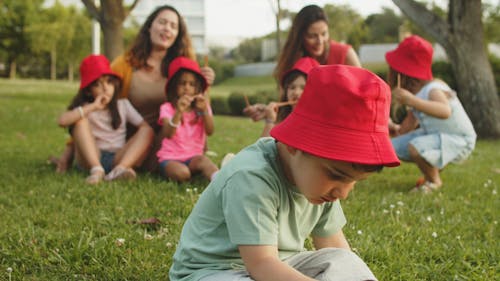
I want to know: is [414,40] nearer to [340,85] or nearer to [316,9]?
[316,9]

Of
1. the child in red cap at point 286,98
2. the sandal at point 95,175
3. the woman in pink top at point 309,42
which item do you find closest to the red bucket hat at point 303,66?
the child in red cap at point 286,98

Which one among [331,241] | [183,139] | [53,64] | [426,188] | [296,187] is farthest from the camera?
[53,64]

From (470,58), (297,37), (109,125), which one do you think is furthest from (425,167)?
(470,58)

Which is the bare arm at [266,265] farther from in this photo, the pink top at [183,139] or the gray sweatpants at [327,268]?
the pink top at [183,139]

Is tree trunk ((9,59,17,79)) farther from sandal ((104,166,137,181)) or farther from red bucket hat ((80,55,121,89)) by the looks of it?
sandal ((104,166,137,181))

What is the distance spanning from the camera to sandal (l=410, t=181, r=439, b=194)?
15.2 feet

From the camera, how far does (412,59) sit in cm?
457

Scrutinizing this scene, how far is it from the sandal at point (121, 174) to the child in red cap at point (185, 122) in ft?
0.92

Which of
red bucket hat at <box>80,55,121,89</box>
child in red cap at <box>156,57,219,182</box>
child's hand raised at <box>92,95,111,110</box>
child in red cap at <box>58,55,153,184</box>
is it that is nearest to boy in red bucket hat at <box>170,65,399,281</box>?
child in red cap at <box>156,57,219,182</box>

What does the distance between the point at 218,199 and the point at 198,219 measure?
14cm

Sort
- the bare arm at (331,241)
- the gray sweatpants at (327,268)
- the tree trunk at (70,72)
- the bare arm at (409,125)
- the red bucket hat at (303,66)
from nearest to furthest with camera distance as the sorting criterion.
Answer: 1. the gray sweatpants at (327,268)
2. the bare arm at (331,241)
3. the red bucket hat at (303,66)
4. the bare arm at (409,125)
5. the tree trunk at (70,72)

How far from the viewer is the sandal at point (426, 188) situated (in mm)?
4634

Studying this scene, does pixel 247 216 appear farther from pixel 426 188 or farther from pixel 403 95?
pixel 426 188

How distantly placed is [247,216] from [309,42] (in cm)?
338
